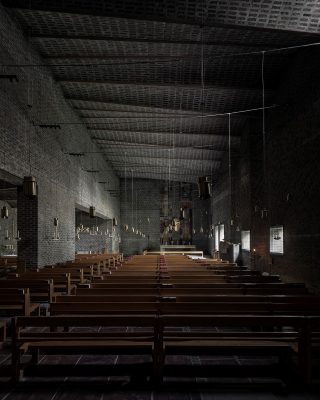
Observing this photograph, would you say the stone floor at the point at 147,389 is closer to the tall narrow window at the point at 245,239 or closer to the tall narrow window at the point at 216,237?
the tall narrow window at the point at 245,239

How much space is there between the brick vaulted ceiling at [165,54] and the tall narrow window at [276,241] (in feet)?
13.0

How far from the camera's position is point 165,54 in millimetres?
10430

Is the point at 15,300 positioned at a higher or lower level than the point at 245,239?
lower

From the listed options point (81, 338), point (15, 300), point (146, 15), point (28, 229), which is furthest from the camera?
point (28, 229)

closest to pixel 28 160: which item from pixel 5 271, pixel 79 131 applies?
pixel 5 271

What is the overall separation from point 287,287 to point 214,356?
2.83 metres

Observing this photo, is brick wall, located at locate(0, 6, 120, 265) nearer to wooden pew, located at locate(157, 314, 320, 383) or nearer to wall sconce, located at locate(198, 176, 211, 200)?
wall sconce, located at locate(198, 176, 211, 200)

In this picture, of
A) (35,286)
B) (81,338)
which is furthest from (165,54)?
(81,338)

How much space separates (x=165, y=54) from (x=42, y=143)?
14.1ft

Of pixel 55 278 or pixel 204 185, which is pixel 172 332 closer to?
pixel 204 185

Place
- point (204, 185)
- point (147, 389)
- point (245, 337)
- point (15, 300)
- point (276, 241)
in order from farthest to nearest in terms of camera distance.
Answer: point (276, 241)
point (204, 185)
point (15, 300)
point (245, 337)
point (147, 389)

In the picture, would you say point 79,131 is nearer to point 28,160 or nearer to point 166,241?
point 28,160

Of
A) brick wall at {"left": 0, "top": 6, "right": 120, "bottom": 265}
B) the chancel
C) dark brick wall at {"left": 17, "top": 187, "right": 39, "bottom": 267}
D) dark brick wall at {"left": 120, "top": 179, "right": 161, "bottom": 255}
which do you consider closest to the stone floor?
the chancel

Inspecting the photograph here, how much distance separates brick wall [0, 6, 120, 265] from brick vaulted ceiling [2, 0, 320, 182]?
50cm
